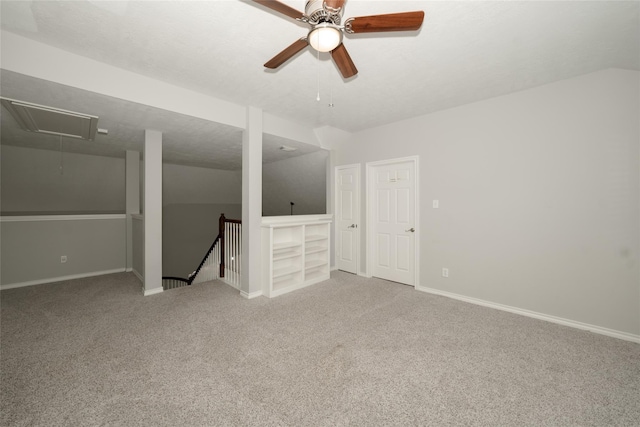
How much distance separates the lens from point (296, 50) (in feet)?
5.95

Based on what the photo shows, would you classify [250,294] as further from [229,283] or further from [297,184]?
[297,184]

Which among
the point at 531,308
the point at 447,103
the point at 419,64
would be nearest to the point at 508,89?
the point at 447,103

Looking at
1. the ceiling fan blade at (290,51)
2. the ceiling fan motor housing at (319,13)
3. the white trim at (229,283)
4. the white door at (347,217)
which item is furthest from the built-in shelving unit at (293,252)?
the ceiling fan motor housing at (319,13)

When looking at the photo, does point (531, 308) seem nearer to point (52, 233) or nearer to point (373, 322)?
point (373, 322)

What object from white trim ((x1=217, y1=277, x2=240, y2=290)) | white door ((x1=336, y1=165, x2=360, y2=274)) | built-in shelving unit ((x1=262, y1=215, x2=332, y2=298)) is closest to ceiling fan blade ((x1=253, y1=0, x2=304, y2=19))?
built-in shelving unit ((x1=262, y1=215, x2=332, y2=298))

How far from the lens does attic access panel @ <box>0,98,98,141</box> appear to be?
288 cm

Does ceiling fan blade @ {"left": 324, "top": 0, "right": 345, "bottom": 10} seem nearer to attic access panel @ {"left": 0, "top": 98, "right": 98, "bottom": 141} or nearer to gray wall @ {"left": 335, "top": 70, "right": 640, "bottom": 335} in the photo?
gray wall @ {"left": 335, "top": 70, "right": 640, "bottom": 335}

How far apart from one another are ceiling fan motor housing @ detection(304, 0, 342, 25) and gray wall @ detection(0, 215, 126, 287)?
5453 mm

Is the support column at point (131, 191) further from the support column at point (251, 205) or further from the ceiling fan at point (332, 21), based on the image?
the ceiling fan at point (332, 21)

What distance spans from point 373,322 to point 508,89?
3.17 metres

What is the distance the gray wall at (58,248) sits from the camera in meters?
4.07

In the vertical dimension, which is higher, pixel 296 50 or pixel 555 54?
pixel 555 54

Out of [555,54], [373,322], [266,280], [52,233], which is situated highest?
[555,54]

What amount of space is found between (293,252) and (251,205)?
111cm
